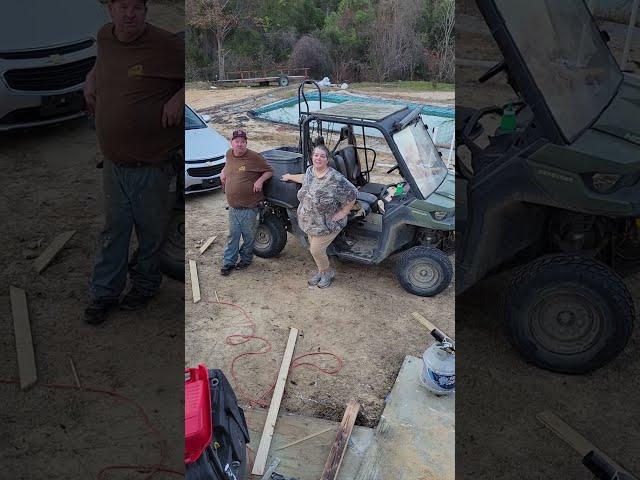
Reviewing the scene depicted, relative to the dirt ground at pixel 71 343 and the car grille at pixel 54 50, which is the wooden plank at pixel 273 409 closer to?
the dirt ground at pixel 71 343

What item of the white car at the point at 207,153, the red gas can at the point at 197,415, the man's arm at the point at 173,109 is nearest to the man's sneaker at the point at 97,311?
the red gas can at the point at 197,415

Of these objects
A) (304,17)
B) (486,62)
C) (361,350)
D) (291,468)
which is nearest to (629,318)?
(486,62)

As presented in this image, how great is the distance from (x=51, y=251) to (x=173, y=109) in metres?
0.37

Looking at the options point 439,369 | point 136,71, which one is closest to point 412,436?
point 439,369

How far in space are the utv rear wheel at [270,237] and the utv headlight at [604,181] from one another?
127 cm

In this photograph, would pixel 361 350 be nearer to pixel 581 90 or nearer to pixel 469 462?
pixel 469 462

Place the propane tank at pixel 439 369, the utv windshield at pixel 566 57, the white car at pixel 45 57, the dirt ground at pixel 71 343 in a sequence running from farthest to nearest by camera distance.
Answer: the propane tank at pixel 439 369
the utv windshield at pixel 566 57
the dirt ground at pixel 71 343
the white car at pixel 45 57

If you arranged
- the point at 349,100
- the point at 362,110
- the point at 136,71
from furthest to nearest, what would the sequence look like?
1. the point at 362,110
2. the point at 349,100
3. the point at 136,71

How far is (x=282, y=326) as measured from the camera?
2285 mm

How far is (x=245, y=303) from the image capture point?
7.62ft

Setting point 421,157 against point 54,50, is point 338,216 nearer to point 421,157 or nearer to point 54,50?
point 421,157

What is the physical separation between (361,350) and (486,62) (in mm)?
1240

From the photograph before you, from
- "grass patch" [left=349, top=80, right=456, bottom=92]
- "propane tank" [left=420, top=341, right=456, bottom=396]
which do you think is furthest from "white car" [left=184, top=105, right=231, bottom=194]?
"propane tank" [left=420, top=341, right=456, bottom=396]

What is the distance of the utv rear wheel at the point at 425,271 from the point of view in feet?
9.87
